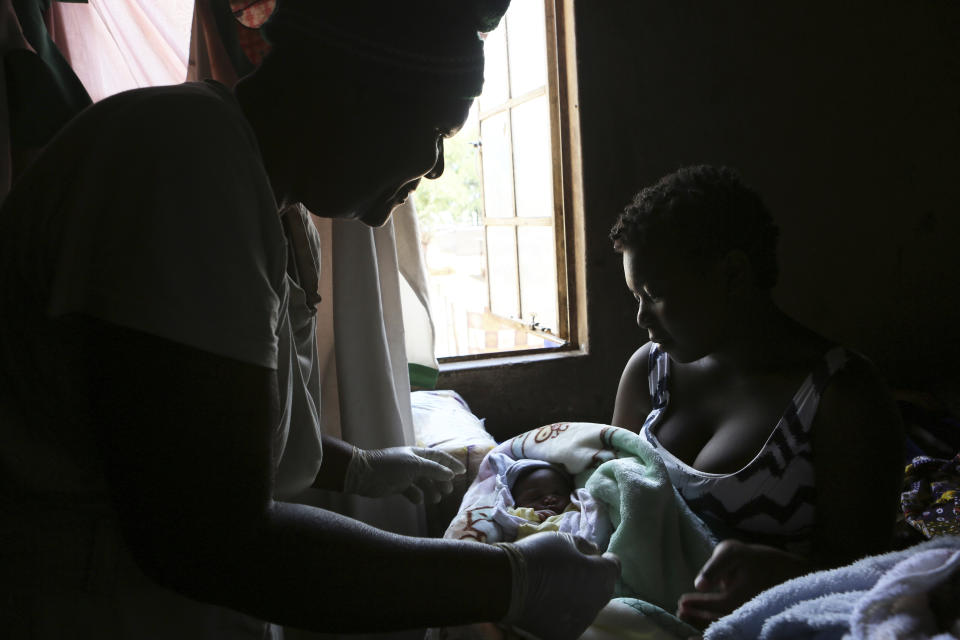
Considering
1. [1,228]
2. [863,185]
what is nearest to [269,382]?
[1,228]

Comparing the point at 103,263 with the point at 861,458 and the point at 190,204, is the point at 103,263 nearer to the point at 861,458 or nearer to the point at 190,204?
the point at 190,204

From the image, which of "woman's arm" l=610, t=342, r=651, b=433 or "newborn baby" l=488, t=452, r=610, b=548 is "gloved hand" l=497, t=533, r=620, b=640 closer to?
"newborn baby" l=488, t=452, r=610, b=548

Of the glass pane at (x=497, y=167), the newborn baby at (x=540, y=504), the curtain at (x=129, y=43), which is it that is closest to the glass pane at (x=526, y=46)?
the glass pane at (x=497, y=167)

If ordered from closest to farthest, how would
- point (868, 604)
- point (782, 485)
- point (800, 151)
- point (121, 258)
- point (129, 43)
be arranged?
point (121, 258), point (868, 604), point (782, 485), point (129, 43), point (800, 151)

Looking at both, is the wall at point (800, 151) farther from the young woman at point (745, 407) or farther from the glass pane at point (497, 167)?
the young woman at point (745, 407)

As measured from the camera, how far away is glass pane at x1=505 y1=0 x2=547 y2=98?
297 centimetres

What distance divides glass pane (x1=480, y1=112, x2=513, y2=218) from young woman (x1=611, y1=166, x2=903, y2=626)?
5.90 ft

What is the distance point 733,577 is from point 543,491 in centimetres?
76

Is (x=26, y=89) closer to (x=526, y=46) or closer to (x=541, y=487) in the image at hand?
(x=541, y=487)

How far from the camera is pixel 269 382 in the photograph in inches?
29.7

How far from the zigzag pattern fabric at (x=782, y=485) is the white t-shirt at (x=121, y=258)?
1120 millimetres

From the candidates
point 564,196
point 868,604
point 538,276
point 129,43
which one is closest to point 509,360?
point 538,276

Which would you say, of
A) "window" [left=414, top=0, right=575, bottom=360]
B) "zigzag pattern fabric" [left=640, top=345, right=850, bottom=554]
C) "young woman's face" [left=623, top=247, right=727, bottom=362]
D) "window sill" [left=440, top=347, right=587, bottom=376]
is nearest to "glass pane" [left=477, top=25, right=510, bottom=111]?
"window" [left=414, top=0, right=575, bottom=360]

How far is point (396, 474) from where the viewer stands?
1609 mm
